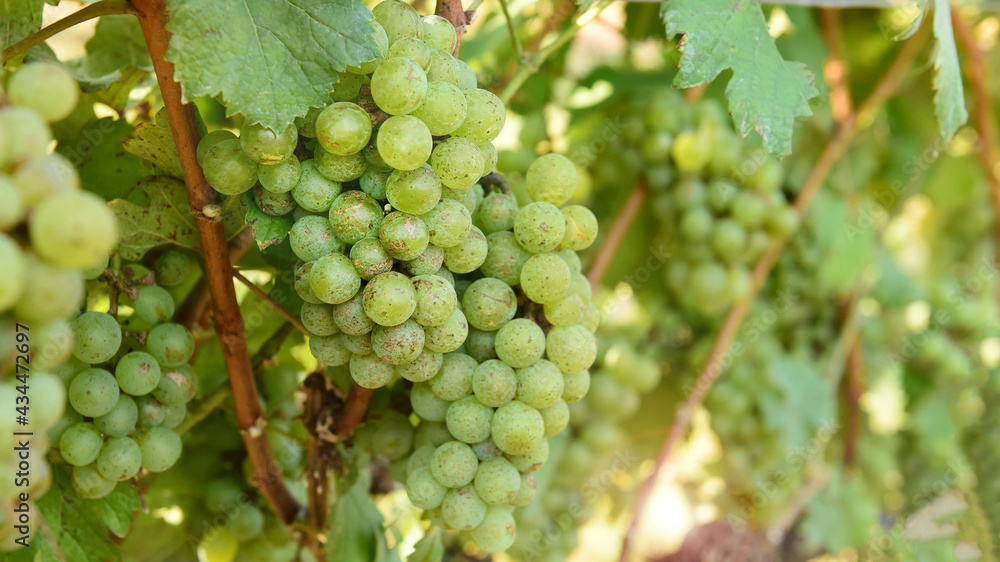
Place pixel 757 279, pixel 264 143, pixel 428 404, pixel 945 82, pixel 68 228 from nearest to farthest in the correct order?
pixel 68 228, pixel 264 143, pixel 428 404, pixel 945 82, pixel 757 279

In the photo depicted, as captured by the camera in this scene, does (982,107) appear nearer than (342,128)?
No

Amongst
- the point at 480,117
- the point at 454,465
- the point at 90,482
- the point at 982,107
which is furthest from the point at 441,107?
the point at 982,107

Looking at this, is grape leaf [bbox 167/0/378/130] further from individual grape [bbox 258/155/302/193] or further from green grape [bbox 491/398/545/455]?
green grape [bbox 491/398/545/455]

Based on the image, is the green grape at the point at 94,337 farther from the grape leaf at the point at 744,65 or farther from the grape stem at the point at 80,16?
the grape leaf at the point at 744,65

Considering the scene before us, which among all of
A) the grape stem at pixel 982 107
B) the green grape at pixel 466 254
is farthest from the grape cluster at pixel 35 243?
the grape stem at pixel 982 107

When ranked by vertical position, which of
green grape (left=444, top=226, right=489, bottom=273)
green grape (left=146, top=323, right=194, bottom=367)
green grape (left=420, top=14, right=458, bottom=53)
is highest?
green grape (left=420, top=14, right=458, bottom=53)

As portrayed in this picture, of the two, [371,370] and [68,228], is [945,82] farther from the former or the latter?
[68,228]

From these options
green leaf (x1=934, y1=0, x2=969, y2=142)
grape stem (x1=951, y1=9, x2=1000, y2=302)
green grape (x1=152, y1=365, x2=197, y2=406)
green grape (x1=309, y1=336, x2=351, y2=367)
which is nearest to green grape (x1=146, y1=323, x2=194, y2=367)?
green grape (x1=152, y1=365, x2=197, y2=406)

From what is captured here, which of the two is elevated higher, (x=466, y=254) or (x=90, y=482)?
(x=466, y=254)
